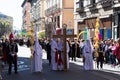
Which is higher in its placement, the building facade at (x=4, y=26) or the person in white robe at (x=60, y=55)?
the building facade at (x=4, y=26)

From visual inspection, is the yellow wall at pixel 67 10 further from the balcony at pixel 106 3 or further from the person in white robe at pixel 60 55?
the person in white robe at pixel 60 55

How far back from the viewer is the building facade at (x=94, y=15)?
127 ft

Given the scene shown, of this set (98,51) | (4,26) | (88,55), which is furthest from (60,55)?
(4,26)

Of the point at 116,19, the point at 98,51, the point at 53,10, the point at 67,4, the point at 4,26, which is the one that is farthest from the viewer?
the point at 4,26

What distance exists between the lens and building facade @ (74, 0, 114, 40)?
38.6 meters

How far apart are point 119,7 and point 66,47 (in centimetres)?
1302

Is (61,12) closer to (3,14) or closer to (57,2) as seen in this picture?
(57,2)

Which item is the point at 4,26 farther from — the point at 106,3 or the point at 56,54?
the point at 56,54

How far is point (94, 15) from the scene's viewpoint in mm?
43125

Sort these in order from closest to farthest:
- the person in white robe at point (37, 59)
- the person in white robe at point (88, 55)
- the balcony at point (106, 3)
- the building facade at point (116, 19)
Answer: the person in white robe at point (37, 59)
the person in white robe at point (88, 55)
the building facade at point (116, 19)
the balcony at point (106, 3)

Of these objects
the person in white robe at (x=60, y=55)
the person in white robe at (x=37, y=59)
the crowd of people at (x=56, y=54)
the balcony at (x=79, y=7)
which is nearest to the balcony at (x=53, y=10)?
the balcony at (x=79, y=7)

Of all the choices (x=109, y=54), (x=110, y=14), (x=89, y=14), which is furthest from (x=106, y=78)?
(x=89, y=14)

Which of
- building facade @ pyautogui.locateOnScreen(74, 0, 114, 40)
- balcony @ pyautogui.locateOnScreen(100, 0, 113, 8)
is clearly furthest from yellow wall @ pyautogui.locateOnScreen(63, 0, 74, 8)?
balcony @ pyautogui.locateOnScreen(100, 0, 113, 8)

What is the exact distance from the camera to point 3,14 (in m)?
166
